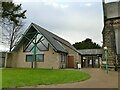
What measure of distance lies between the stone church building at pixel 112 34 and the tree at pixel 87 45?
36.8 m

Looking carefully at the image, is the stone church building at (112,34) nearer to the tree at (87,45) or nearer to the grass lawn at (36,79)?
the grass lawn at (36,79)

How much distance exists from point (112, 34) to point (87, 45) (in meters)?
39.0

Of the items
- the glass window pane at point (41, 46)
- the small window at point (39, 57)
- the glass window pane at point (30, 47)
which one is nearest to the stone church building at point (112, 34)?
the glass window pane at point (41, 46)

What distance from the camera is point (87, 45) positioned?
68250 millimetres

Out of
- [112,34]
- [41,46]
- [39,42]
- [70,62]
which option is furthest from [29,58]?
[112,34]

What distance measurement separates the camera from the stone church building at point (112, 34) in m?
28.2

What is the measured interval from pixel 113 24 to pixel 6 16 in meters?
17.2

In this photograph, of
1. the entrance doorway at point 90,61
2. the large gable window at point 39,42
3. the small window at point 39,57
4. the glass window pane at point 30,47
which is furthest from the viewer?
the entrance doorway at point 90,61

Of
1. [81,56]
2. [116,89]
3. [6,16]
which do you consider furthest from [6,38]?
[116,89]

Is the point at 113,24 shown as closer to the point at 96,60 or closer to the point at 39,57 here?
the point at 39,57

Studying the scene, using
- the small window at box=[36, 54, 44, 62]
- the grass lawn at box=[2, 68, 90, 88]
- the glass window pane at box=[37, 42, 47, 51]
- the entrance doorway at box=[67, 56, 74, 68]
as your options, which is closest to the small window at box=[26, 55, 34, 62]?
the small window at box=[36, 54, 44, 62]

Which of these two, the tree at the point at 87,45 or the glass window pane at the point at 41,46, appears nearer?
the glass window pane at the point at 41,46

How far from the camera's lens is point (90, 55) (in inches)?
1663

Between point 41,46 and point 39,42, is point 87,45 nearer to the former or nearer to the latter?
point 41,46
